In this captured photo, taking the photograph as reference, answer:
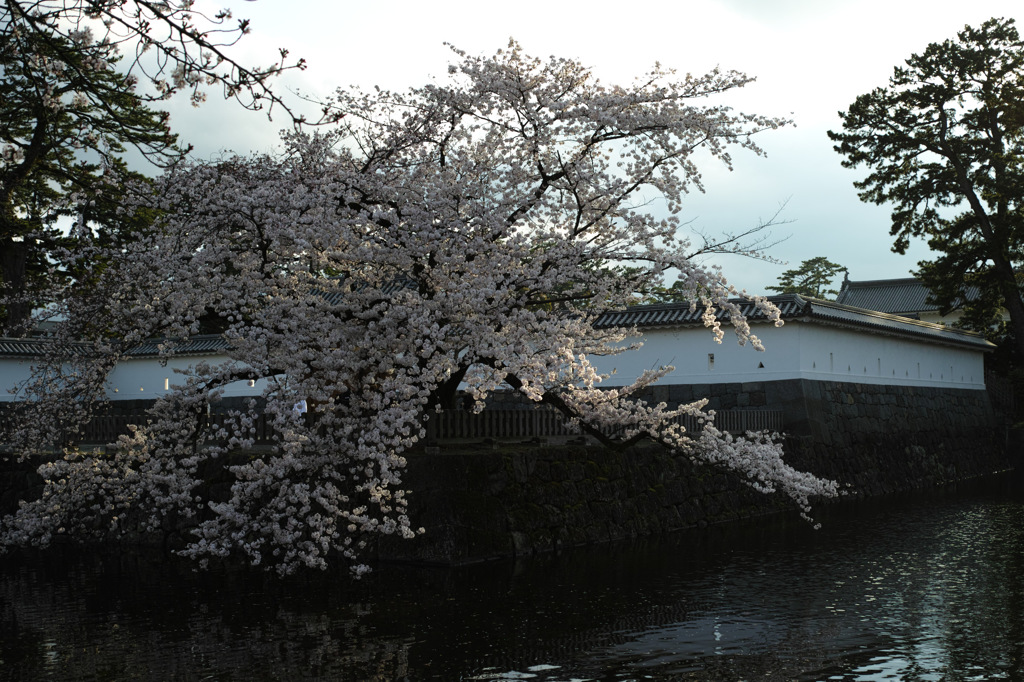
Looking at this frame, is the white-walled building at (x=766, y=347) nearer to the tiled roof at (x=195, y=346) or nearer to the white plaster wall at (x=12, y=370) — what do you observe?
the tiled roof at (x=195, y=346)

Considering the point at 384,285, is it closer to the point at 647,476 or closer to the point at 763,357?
the point at 647,476

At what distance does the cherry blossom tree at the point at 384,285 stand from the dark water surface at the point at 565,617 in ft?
3.28

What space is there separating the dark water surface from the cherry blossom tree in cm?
100

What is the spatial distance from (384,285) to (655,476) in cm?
667

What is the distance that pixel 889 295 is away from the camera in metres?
50.8

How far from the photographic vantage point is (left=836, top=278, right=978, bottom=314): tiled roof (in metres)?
49.6

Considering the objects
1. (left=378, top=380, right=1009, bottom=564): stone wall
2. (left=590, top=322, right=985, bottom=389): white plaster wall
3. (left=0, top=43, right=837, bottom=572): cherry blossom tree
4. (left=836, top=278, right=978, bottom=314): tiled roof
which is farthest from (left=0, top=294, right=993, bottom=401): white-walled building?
(left=836, top=278, right=978, bottom=314): tiled roof

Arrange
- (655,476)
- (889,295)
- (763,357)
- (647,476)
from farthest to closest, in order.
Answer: (889,295), (763,357), (655,476), (647,476)

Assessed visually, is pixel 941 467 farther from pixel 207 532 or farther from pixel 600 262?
pixel 207 532

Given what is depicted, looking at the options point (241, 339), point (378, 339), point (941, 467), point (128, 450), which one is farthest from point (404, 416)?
point (941, 467)

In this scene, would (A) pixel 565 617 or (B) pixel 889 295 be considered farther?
(B) pixel 889 295

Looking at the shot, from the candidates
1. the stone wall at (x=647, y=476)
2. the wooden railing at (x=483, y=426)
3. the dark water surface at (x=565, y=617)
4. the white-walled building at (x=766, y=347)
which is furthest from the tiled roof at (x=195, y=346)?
the dark water surface at (x=565, y=617)

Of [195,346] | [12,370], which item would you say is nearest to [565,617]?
[12,370]

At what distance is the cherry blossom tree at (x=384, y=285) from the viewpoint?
39.0 ft
